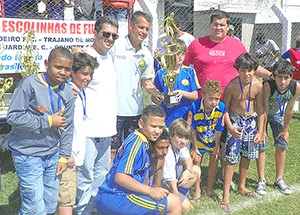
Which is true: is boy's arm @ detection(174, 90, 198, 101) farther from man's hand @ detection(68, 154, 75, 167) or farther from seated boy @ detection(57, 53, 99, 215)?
man's hand @ detection(68, 154, 75, 167)

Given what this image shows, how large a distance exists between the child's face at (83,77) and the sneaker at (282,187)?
9.36ft

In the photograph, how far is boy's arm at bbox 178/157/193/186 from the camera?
343cm

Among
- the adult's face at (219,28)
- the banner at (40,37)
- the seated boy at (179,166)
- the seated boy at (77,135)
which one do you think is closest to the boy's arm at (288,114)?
the adult's face at (219,28)

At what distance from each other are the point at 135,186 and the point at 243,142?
197cm

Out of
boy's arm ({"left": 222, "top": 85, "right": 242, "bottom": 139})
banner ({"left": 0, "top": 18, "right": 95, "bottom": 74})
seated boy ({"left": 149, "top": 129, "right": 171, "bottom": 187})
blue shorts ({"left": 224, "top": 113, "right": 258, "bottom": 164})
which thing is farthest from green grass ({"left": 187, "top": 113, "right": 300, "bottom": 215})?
banner ({"left": 0, "top": 18, "right": 95, "bottom": 74})

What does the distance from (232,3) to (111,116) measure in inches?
567

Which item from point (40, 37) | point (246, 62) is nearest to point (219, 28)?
point (246, 62)

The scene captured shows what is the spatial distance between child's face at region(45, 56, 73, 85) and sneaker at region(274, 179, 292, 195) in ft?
10.4

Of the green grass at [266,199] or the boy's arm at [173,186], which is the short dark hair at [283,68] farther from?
the boy's arm at [173,186]

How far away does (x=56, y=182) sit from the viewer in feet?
9.53

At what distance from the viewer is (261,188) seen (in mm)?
4438

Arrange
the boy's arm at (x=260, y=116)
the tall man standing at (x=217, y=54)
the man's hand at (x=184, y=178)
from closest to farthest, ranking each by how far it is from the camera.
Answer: the man's hand at (x=184, y=178) < the boy's arm at (x=260, y=116) < the tall man standing at (x=217, y=54)

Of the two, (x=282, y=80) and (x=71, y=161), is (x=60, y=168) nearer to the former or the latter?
(x=71, y=161)

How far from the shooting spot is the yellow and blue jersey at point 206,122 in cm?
396
